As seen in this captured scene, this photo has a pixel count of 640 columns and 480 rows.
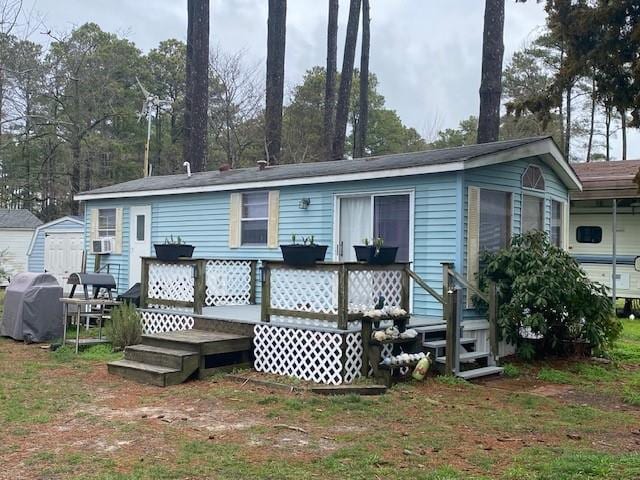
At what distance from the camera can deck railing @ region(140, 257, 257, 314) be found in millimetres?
8469

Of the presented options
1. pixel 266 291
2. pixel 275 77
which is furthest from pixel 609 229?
pixel 275 77

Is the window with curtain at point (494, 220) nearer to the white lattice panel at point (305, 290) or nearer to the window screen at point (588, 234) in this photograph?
the white lattice panel at point (305, 290)

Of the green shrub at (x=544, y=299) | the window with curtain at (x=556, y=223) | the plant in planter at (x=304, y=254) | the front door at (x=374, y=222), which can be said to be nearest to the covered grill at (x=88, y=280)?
the front door at (x=374, y=222)

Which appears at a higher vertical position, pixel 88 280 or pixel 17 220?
pixel 17 220

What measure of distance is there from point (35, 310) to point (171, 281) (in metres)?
2.47

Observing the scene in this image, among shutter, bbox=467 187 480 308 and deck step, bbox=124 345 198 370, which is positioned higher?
shutter, bbox=467 187 480 308

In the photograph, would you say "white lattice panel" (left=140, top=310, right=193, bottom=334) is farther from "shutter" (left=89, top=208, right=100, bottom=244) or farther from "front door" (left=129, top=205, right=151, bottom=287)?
"shutter" (left=89, top=208, right=100, bottom=244)

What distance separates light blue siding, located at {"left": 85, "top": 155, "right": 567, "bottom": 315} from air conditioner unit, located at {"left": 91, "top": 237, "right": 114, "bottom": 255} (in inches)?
6.4

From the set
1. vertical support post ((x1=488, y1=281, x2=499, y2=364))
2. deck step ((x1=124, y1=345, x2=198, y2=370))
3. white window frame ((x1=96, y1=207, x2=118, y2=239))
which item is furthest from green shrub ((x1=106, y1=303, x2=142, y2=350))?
vertical support post ((x1=488, y1=281, x2=499, y2=364))

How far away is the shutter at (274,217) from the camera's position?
1023 cm

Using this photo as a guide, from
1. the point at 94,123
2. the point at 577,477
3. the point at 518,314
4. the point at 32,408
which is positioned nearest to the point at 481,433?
the point at 577,477

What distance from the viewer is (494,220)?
8.78m

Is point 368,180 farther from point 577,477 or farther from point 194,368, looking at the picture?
point 577,477

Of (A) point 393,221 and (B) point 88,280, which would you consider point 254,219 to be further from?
(B) point 88,280
